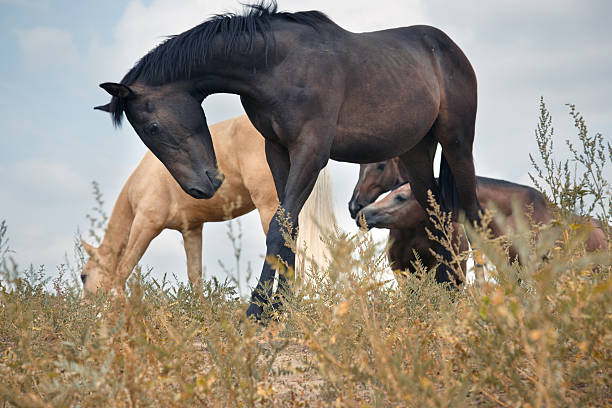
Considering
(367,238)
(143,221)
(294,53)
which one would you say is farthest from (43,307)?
(143,221)

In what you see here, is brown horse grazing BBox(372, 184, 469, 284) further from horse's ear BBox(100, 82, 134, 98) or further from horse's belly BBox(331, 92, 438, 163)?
horse's ear BBox(100, 82, 134, 98)

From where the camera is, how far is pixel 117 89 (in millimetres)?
3947

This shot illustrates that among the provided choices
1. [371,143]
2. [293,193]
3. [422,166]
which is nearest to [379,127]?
[371,143]

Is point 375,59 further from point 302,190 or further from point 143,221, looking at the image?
point 143,221

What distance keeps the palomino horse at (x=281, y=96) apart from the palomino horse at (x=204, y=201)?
8.75ft

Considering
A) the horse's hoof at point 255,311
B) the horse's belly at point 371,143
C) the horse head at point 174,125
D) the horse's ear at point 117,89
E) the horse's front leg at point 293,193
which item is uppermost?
the horse's ear at point 117,89

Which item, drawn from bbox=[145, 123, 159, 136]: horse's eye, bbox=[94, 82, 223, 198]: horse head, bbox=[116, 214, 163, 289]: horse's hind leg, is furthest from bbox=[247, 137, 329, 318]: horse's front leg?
bbox=[116, 214, 163, 289]: horse's hind leg

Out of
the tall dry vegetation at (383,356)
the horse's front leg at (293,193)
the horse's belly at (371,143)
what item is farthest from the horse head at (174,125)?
the tall dry vegetation at (383,356)

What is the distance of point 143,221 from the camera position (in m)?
7.65

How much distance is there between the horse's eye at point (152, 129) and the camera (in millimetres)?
3998

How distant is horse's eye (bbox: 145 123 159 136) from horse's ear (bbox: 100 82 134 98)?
0.85 feet

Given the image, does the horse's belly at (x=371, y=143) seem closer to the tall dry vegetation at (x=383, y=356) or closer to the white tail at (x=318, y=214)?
the tall dry vegetation at (x=383, y=356)

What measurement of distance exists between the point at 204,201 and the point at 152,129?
3.53 m

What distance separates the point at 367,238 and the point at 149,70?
2.51 metres
